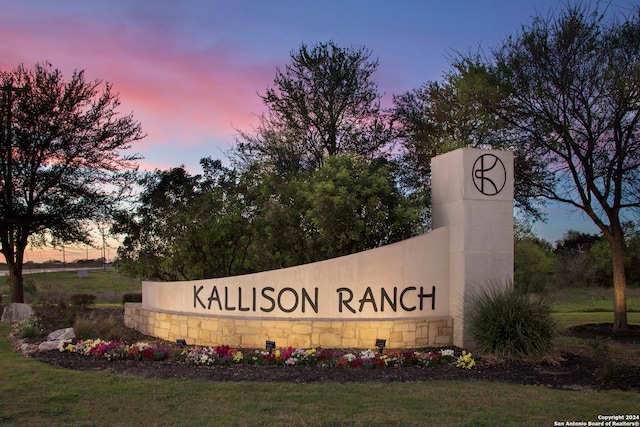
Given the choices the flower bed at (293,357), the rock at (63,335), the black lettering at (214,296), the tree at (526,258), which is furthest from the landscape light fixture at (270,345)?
the tree at (526,258)

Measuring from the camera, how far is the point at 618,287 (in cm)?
1423

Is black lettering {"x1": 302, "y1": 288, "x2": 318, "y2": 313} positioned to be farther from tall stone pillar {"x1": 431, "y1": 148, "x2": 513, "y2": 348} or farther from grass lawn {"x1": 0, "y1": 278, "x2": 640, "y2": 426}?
grass lawn {"x1": 0, "y1": 278, "x2": 640, "y2": 426}

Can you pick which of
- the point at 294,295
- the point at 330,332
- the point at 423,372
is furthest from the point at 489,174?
the point at 294,295

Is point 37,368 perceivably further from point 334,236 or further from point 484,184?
point 484,184

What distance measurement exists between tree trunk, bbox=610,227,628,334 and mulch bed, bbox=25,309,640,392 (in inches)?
223

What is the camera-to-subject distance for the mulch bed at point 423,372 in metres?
7.78

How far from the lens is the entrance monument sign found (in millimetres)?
10242

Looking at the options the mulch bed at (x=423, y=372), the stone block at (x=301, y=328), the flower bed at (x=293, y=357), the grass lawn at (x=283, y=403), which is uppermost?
the stone block at (x=301, y=328)

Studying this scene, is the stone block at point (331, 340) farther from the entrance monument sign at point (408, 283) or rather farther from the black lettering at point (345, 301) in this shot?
the black lettering at point (345, 301)

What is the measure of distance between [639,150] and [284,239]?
389 inches

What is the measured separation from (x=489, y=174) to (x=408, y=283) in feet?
8.67

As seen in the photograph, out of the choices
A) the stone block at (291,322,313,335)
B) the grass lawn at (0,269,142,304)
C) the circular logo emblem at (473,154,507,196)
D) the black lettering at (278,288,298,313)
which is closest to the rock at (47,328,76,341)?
the black lettering at (278,288,298,313)

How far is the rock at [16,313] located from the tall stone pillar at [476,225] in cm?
1273

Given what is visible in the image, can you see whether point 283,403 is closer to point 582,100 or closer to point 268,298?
point 268,298
